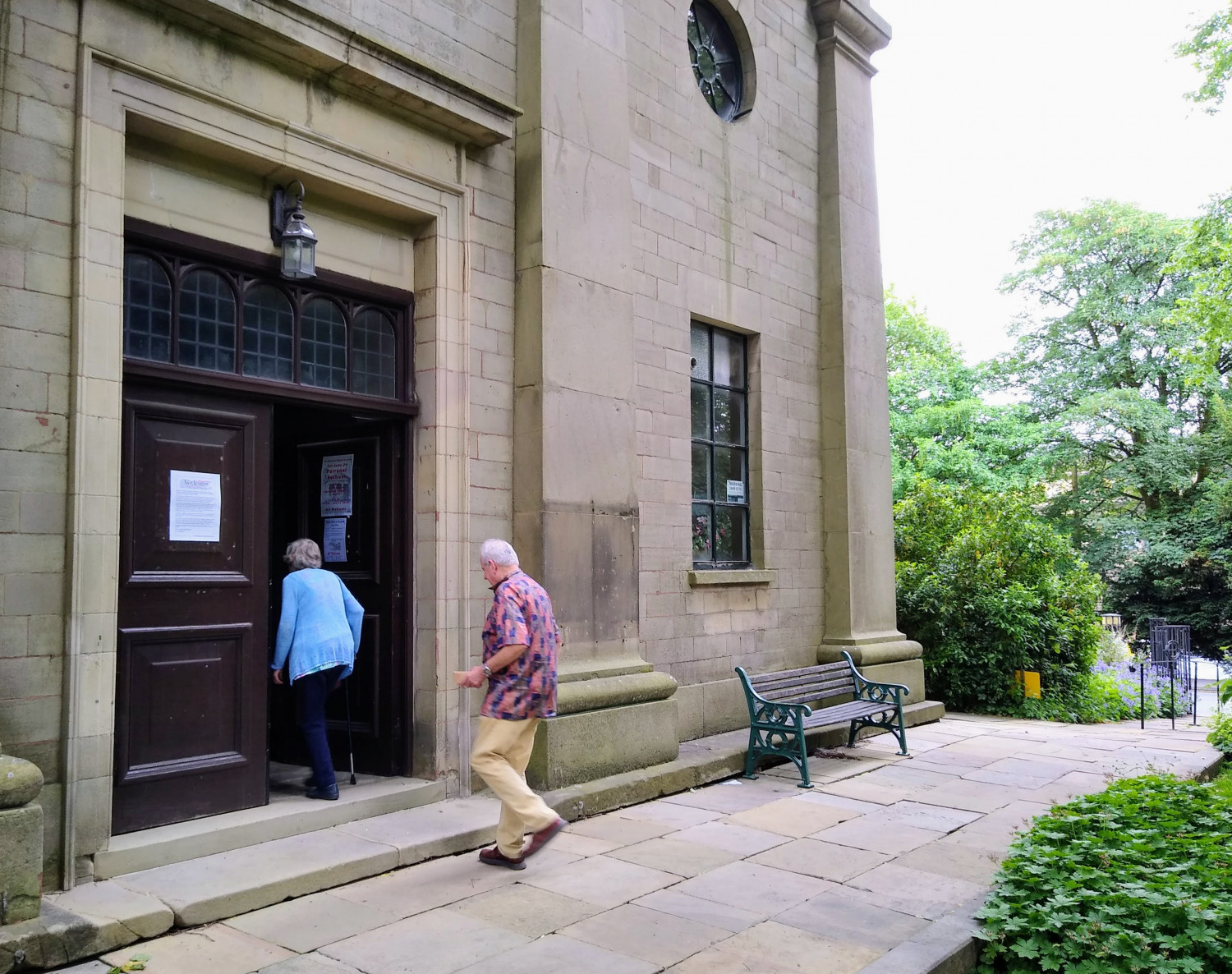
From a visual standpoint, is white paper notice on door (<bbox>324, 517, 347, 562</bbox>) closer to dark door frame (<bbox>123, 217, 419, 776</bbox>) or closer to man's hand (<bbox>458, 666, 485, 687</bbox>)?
dark door frame (<bbox>123, 217, 419, 776</bbox>)

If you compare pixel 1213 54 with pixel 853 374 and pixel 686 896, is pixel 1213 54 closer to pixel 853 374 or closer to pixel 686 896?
pixel 853 374

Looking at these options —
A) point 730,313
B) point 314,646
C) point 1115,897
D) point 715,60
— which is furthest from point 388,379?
point 715,60

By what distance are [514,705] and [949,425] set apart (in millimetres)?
27100

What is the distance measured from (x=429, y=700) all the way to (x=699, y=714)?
291cm

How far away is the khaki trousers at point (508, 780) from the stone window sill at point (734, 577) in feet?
11.5

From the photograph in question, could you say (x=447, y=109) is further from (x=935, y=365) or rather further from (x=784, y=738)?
(x=935, y=365)

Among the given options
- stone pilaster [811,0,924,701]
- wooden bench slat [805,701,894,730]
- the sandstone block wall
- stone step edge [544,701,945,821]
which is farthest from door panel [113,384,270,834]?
stone pilaster [811,0,924,701]

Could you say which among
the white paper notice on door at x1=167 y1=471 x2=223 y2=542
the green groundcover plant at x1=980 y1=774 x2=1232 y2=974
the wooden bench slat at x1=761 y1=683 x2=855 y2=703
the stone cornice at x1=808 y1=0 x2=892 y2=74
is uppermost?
the stone cornice at x1=808 y1=0 x2=892 y2=74

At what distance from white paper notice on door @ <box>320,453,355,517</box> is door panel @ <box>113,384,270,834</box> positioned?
3.52ft

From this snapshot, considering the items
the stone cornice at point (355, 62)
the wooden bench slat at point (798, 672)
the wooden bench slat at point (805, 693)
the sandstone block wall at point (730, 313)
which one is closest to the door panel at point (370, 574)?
the stone cornice at point (355, 62)

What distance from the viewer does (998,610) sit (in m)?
12.1

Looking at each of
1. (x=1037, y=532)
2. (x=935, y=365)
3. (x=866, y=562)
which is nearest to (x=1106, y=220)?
(x=935, y=365)

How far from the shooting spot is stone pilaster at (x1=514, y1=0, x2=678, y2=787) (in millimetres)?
7012

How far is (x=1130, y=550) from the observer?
27.2m
